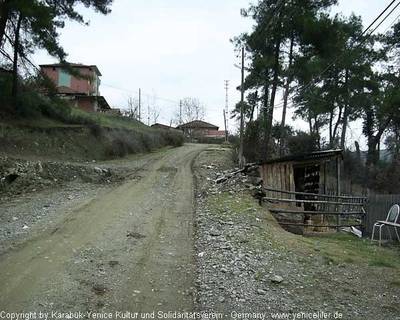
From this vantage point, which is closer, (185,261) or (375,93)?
(185,261)

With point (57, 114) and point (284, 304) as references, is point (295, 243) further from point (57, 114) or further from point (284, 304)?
point (57, 114)

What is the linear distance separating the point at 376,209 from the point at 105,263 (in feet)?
32.8

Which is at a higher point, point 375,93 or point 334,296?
point 375,93

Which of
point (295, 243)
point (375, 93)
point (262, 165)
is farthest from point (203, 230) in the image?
point (375, 93)

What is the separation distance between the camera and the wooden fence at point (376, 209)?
12455 mm

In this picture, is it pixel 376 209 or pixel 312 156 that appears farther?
pixel 312 156

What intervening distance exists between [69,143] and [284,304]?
1895 cm

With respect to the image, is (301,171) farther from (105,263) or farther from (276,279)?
(105,263)

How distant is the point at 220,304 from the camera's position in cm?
470

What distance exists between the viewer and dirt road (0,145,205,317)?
4660 mm

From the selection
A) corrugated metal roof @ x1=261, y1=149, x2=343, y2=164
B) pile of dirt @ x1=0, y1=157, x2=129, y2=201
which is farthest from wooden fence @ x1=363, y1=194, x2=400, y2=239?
pile of dirt @ x1=0, y1=157, x2=129, y2=201

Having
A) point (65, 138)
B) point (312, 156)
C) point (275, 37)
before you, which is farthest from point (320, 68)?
point (65, 138)

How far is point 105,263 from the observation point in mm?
6168

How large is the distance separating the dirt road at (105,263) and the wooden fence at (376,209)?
628 cm
